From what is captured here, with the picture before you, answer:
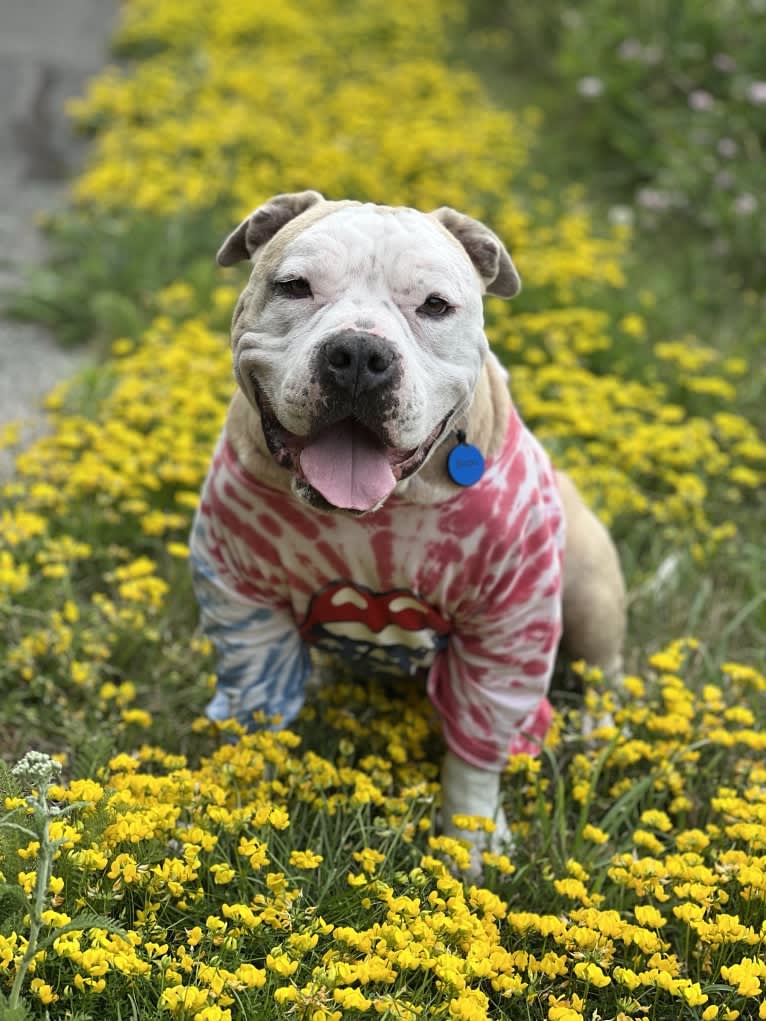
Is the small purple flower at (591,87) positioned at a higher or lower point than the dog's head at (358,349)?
higher

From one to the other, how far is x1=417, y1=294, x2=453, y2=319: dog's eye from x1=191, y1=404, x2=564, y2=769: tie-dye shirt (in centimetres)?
39

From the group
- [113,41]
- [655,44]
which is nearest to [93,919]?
[655,44]

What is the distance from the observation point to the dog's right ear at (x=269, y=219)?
2.81 m

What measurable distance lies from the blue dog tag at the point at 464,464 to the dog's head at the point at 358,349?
0.08 meters

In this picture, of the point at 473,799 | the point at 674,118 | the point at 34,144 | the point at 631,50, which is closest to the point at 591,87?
the point at 631,50

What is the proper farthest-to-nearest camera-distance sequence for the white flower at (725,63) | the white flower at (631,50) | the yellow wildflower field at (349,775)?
1. the white flower at (631,50)
2. the white flower at (725,63)
3. the yellow wildflower field at (349,775)

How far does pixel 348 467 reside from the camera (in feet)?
8.25

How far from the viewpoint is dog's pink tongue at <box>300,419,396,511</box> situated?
248 centimetres

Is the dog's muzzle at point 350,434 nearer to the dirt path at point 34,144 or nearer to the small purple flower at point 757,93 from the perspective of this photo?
the dirt path at point 34,144

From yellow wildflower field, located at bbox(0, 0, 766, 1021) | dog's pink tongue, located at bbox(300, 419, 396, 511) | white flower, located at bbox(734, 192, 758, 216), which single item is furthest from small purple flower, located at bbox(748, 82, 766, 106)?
dog's pink tongue, located at bbox(300, 419, 396, 511)

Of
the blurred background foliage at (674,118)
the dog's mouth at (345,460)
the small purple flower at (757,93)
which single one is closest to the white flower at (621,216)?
the blurred background foliage at (674,118)

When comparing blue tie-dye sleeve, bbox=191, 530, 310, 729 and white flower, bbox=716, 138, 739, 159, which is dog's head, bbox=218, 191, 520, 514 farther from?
white flower, bbox=716, 138, 739, 159

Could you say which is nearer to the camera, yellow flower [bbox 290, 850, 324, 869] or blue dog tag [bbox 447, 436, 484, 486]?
yellow flower [bbox 290, 850, 324, 869]

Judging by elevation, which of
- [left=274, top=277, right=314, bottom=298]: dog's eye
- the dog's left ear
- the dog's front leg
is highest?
the dog's left ear
